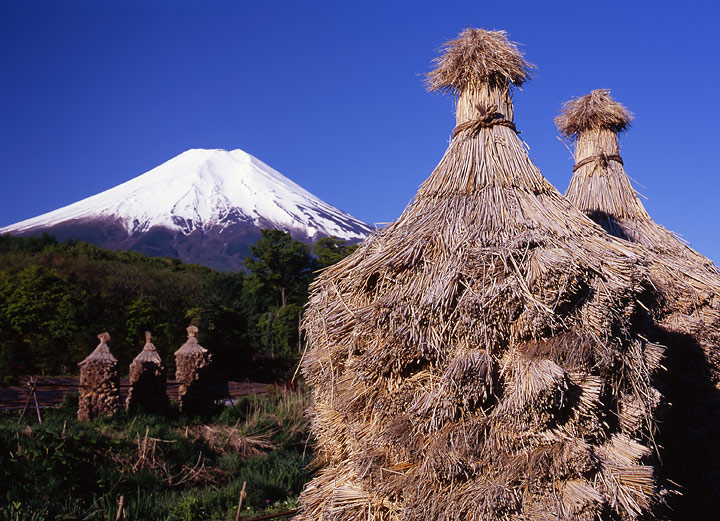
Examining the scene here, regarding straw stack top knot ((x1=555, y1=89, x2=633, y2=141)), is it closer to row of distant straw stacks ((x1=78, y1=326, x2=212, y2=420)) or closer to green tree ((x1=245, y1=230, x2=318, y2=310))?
row of distant straw stacks ((x1=78, y1=326, x2=212, y2=420))

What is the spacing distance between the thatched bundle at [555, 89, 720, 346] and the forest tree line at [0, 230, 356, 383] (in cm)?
1541

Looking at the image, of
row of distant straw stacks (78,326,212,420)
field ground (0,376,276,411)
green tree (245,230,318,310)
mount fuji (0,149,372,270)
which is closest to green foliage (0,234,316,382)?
green tree (245,230,318,310)

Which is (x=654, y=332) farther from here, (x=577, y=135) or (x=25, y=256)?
(x=25, y=256)

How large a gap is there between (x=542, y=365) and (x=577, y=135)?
4.48 m

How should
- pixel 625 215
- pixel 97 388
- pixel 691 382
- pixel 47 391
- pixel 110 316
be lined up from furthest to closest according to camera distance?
pixel 110 316 < pixel 47 391 < pixel 97 388 < pixel 625 215 < pixel 691 382

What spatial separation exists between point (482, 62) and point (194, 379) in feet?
43.1

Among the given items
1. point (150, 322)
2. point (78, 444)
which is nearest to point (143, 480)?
point (78, 444)

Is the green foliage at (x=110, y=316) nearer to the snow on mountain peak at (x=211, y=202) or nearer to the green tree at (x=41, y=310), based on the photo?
the green tree at (x=41, y=310)

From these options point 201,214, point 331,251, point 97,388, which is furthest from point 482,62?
point 201,214

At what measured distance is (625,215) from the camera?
6.07 meters

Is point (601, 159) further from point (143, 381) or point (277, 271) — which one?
point (277, 271)

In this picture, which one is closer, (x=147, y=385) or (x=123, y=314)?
(x=147, y=385)

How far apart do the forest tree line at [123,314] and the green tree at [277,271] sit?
8 cm

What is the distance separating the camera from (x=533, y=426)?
3.01m
